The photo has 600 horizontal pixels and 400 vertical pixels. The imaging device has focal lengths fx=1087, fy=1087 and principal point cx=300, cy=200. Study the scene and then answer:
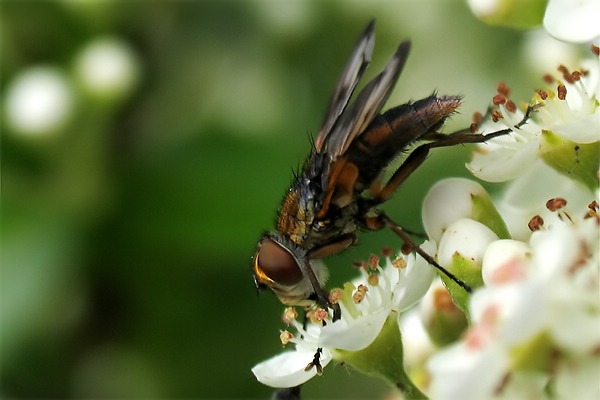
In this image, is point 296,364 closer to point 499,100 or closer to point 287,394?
point 287,394

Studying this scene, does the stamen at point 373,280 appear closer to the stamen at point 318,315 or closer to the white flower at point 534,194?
the stamen at point 318,315

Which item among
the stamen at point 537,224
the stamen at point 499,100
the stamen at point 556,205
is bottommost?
the stamen at point 537,224

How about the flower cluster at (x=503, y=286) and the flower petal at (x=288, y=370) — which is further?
the flower petal at (x=288, y=370)

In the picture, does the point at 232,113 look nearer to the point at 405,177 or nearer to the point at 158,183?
the point at 158,183

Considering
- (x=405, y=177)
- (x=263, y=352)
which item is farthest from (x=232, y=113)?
(x=405, y=177)

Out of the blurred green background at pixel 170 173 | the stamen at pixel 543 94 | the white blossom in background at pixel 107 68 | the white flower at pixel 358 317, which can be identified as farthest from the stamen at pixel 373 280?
the white blossom in background at pixel 107 68
